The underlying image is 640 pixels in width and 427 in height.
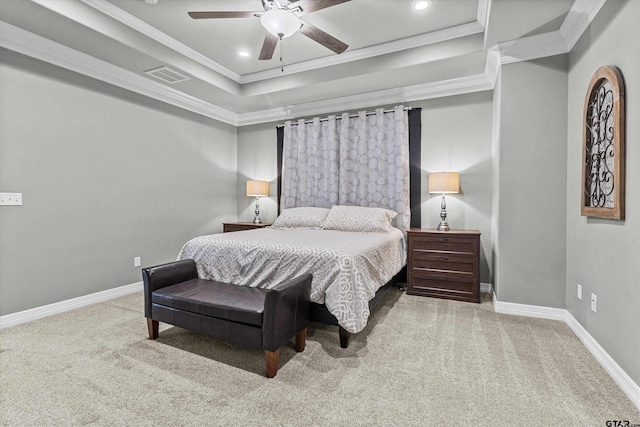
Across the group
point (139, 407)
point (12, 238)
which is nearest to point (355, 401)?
point (139, 407)

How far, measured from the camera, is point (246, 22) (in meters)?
2.98

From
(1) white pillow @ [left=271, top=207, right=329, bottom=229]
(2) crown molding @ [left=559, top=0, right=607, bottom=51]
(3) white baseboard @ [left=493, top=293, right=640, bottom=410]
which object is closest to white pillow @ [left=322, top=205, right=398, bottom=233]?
(1) white pillow @ [left=271, top=207, right=329, bottom=229]

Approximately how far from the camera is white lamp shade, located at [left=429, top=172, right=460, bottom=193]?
3.55 m

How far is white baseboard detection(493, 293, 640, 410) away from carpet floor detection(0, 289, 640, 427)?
44mm

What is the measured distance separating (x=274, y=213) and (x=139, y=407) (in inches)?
142

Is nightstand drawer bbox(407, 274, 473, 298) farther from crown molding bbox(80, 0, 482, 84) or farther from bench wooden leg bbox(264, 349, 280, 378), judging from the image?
crown molding bbox(80, 0, 482, 84)

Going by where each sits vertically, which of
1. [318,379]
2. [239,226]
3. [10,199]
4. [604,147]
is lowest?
[318,379]

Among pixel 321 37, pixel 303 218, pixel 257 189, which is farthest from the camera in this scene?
pixel 257 189

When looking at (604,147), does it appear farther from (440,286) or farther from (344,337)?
(344,337)

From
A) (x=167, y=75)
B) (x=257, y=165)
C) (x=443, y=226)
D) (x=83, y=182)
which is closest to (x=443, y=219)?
(x=443, y=226)

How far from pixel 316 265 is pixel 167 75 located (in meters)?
2.94

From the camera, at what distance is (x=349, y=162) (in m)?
4.36

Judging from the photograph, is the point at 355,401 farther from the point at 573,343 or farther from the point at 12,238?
the point at 12,238

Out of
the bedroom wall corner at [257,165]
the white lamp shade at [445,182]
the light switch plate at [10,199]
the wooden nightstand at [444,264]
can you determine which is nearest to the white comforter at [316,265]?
the wooden nightstand at [444,264]
